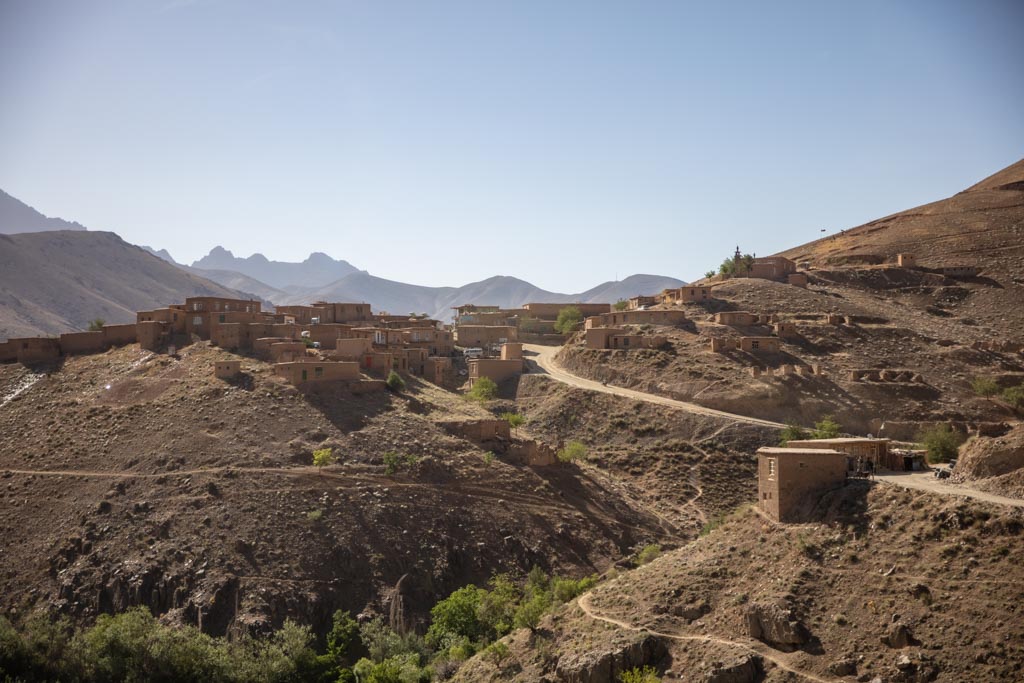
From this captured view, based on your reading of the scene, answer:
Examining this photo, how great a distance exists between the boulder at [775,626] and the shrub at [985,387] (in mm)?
30140

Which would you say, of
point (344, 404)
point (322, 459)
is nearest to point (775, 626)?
point (322, 459)

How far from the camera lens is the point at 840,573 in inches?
659

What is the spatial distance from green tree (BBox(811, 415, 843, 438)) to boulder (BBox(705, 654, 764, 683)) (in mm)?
21497

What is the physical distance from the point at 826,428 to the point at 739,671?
24542 millimetres

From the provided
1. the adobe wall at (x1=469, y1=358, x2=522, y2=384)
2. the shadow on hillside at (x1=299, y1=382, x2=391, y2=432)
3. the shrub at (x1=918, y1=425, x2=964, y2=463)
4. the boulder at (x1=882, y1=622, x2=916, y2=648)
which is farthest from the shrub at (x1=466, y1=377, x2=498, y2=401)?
the boulder at (x1=882, y1=622, x2=916, y2=648)

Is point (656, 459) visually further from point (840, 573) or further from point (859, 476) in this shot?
point (840, 573)

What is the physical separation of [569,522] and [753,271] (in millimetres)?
30243

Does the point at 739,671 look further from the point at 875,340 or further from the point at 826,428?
the point at 875,340

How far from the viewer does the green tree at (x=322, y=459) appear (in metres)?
31.5

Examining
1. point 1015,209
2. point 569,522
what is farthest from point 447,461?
point 1015,209

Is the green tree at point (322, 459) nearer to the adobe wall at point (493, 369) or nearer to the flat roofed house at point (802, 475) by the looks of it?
the adobe wall at point (493, 369)

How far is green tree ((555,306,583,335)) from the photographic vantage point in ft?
188

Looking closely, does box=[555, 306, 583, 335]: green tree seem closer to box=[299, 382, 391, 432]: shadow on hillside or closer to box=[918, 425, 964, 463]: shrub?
box=[299, 382, 391, 432]: shadow on hillside

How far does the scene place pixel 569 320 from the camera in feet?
192
